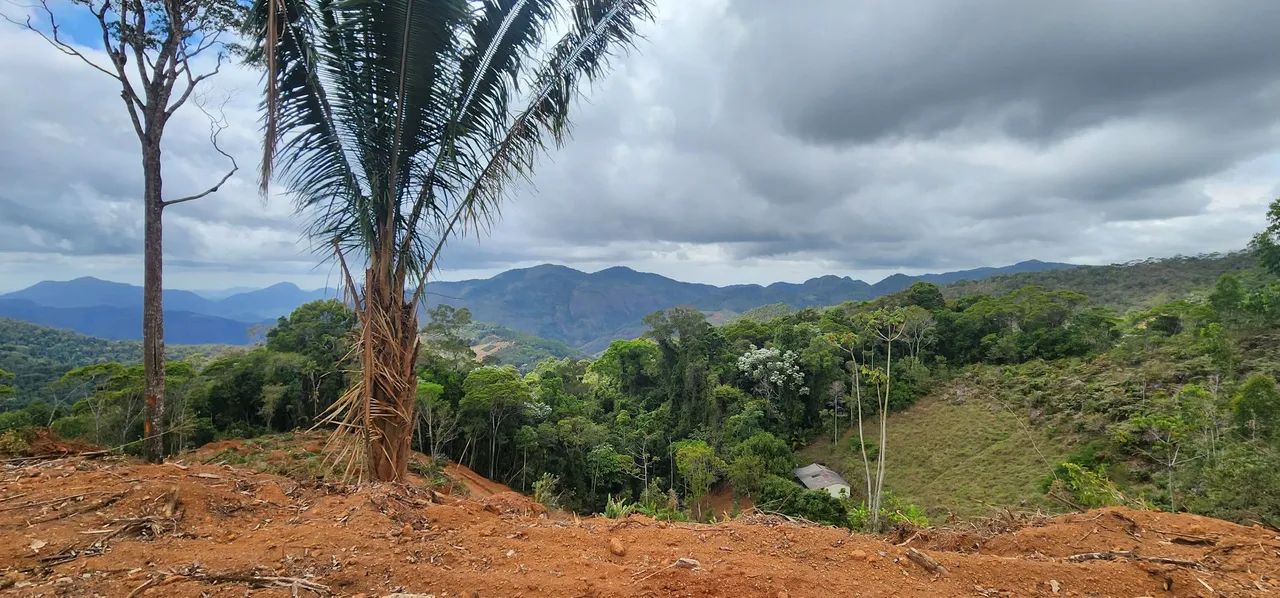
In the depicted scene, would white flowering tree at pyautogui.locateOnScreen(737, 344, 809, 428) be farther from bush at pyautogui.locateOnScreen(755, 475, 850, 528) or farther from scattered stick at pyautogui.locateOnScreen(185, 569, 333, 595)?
scattered stick at pyautogui.locateOnScreen(185, 569, 333, 595)

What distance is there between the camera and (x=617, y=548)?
2615 mm

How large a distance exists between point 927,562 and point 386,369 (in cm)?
363

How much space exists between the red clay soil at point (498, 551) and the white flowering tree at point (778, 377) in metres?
24.8

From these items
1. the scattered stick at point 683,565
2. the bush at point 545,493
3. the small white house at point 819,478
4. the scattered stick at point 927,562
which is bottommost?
the small white house at point 819,478

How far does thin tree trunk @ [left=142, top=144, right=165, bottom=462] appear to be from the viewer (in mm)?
4715

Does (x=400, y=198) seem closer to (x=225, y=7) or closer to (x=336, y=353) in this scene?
(x=225, y=7)

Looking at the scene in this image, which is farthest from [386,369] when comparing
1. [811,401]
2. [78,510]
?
[811,401]

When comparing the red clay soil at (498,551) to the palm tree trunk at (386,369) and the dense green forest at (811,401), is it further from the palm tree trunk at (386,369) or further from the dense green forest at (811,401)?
the dense green forest at (811,401)

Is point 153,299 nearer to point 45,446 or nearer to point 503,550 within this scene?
point 45,446

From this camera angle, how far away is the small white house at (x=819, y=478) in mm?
22297

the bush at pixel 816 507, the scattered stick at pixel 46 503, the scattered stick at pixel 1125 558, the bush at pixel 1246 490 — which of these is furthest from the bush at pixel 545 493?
the bush at pixel 1246 490

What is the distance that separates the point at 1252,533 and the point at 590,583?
146 inches

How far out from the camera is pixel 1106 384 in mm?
22844

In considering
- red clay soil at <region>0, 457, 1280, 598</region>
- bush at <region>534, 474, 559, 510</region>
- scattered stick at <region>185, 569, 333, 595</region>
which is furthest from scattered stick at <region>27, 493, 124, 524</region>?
bush at <region>534, 474, 559, 510</region>
